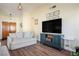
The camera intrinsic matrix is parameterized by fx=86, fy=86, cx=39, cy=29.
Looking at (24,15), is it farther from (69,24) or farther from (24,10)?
(69,24)

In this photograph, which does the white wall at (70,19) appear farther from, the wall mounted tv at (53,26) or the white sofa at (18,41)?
the white sofa at (18,41)

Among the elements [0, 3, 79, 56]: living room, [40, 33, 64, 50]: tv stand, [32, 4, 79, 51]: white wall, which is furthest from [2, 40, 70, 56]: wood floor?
[32, 4, 79, 51]: white wall

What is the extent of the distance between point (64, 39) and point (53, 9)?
1626 millimetres

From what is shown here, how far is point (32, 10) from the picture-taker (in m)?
5.02

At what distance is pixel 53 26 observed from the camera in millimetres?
4277

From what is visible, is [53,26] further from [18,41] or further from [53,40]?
[18,41]

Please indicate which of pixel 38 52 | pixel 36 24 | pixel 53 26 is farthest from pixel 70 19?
pixel 36 24

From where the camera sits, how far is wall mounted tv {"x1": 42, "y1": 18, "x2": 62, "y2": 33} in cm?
398

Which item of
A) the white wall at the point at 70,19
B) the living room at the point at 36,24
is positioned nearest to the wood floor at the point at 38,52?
the living room at the point at 36,24

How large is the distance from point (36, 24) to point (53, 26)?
135 cm

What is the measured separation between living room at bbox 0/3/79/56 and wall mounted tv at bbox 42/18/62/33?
13 centimetres

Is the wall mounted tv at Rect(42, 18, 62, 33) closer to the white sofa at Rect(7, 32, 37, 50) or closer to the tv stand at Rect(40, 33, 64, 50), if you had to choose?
the tv stand at Rect(40, 33, 64, 50)

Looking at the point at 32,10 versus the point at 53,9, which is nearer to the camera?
the point at 53,9

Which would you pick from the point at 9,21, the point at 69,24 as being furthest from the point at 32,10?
the point at 69,24
